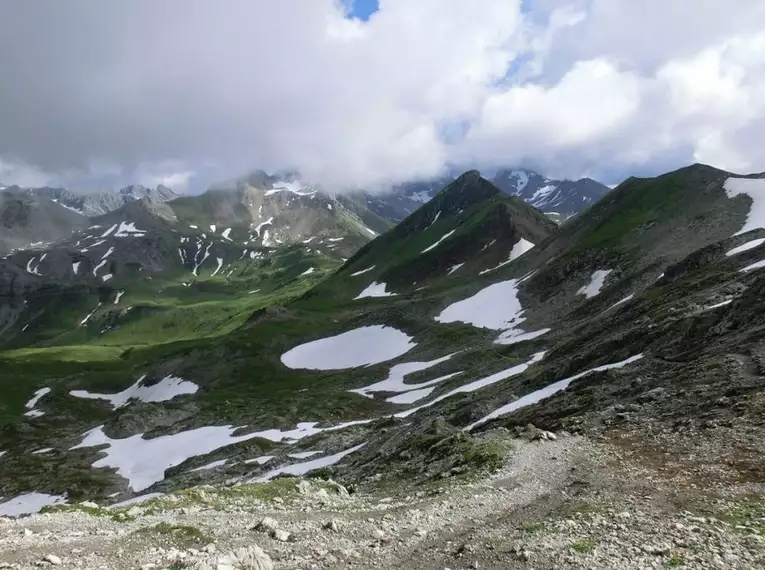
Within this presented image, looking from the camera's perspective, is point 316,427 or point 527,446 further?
point 316,427

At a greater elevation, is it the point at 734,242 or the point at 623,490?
Answer: the point at 734,242

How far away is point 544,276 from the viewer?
13275cm

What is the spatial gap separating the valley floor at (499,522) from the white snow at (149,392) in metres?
125

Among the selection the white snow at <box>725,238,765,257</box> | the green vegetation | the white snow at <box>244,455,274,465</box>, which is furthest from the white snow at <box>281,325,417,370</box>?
the green vegetation

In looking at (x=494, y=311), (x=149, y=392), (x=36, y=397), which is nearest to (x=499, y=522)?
(x=494, y=311)

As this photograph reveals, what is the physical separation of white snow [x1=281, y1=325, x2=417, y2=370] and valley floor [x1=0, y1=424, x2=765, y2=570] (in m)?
96.7

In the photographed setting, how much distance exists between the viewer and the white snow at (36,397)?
172 meters

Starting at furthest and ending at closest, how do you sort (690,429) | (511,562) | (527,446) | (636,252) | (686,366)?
(636,252) < (686,366) < (527,446) < (690,429) < (511,562)

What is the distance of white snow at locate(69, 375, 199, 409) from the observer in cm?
14325

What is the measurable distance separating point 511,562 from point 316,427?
71.3 meters

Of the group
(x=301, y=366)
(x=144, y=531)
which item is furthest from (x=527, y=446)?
(x=301, y=366)

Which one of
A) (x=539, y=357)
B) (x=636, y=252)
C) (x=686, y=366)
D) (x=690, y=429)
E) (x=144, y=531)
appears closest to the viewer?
(x=144, y=531)

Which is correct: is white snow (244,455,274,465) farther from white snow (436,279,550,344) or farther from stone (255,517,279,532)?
white snow (436,279,550,344)

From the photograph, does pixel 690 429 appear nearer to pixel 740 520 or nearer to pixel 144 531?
pixel 740 520
